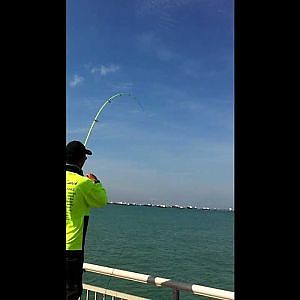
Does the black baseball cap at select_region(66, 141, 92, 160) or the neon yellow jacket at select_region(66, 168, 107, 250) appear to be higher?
the black baseball cap at select_region(66, 141, 92, 160)

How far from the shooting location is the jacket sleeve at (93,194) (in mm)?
2525

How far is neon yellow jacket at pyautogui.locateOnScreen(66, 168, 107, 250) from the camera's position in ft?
8.19

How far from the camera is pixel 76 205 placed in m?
2.52

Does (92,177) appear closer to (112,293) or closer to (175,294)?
(175,294)

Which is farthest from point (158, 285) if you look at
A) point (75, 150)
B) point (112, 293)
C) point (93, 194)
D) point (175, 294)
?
point (75, 150)

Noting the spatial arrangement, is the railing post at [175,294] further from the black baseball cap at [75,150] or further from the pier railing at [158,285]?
the black baseball cap at [75,150]

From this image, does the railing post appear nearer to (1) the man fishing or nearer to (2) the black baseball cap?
(1) the man fishing

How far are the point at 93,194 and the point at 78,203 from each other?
104 mm

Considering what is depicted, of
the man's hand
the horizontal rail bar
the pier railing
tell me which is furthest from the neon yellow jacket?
the horizontal rail bar

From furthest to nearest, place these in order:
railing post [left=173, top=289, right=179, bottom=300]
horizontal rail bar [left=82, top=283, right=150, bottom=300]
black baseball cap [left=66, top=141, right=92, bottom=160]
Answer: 1. horizontal rail bar [left=82, top=283, right=150, bottom=300]
2. railing post [left=173, top=289, right=179, bottom=300]
3. black baseball cap [left=66, top=141, right=92, bottom=160]
